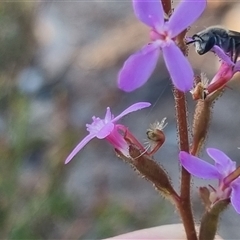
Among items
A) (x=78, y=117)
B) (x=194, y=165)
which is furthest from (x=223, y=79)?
(x=78, y=117)

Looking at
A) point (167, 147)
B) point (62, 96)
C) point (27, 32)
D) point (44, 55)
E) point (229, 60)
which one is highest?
point (229, 60)

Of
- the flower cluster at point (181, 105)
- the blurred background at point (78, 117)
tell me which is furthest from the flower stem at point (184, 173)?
the blurred background at point (78, 117)

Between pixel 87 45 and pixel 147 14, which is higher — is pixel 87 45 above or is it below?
below

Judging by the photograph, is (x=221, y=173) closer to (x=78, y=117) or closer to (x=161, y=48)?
(x=161, y=48)

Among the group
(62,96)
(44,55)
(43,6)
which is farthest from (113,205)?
(43,6)

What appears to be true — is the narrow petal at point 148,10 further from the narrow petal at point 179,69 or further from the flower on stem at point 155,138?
the flower on stem at point 155,138

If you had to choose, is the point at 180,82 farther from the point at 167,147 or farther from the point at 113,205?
the point at 167,147

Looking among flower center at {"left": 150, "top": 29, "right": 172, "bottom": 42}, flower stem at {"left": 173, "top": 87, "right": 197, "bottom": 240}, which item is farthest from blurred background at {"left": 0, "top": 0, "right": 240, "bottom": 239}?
flower center at {"left": 150, "top": 29, "right": 172, "bottom": 42}
